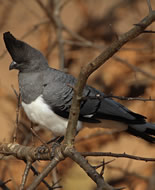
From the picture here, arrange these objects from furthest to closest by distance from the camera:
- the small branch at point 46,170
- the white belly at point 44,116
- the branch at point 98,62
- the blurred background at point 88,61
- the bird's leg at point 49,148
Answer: the blurred background at point 88,61, the white belly at point 44,116, the bird's leg at point 49,148, the small branch at point 46,170, the branch at point 98,62

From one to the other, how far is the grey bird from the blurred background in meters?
2.10

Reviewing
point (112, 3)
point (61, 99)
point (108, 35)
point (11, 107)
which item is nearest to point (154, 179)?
point (61, 99)

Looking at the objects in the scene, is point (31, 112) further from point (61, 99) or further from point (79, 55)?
point (79, 55)

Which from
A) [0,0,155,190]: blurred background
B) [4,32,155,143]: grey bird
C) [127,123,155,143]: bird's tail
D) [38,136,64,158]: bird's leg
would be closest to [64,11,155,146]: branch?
[38,136,64,158]: bird's leg

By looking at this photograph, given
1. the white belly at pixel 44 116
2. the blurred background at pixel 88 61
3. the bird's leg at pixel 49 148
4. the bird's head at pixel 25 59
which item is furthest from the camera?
the blurred background at pixel 88 61

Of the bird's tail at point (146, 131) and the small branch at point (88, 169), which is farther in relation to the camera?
the bird's tail at point (146, 131)

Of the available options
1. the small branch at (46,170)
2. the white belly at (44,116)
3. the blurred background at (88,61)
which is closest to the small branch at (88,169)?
the small branch at (46,170)

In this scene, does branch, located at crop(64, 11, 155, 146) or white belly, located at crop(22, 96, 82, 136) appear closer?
branch, located at crop(64, 11, 155, 146)

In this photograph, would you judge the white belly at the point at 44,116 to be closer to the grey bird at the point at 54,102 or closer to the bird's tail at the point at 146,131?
the grey bird at the point at 54,102

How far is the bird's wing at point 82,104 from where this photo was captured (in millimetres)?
2725

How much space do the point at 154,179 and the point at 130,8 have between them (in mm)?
3449

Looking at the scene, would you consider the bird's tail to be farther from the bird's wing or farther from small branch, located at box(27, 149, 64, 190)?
small branch, located at box(27, 149, 64, 190)

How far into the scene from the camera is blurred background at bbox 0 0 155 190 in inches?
200

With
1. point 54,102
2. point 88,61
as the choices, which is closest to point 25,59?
point 54,102
